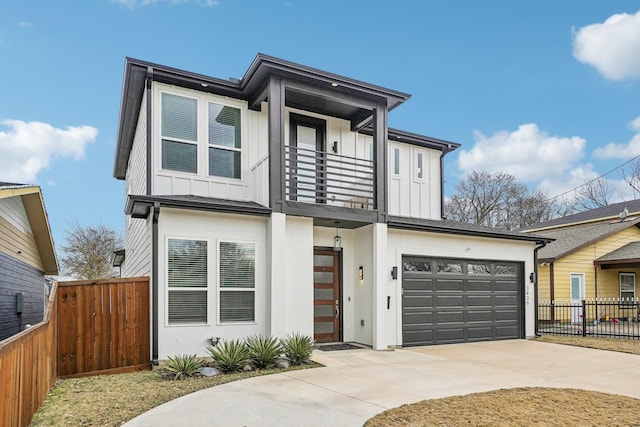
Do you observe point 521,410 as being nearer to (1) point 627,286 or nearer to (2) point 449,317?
(2) point 449,317

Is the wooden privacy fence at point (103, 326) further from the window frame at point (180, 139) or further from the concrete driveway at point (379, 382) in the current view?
the window frame at point (180, 139)

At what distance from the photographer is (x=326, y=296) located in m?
10.6

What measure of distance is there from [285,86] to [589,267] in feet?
52.8

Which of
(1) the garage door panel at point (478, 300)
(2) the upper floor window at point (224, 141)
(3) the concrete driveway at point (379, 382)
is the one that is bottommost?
(3) the concrete driveway at point (379, 382)

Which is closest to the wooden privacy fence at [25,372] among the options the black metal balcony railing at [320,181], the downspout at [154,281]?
the downspout at [154,281]

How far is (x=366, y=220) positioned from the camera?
33.4 feet

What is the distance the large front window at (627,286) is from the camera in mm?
19766

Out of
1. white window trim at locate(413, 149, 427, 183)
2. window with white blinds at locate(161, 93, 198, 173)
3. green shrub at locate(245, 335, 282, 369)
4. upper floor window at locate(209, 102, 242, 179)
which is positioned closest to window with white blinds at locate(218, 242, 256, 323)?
green shrub at locate(245, 335, 282, 369)

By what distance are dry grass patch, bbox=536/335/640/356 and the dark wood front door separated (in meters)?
6.04

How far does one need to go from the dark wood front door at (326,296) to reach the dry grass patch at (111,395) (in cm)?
265

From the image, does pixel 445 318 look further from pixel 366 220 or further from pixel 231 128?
pixel 231 128

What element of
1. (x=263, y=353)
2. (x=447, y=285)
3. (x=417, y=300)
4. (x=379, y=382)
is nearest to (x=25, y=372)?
(x=263, y=353)

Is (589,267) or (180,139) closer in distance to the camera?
(180,139)

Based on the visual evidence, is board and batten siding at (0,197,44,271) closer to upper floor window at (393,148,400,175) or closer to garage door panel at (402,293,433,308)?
garage door panel at (402,293,433,308)
